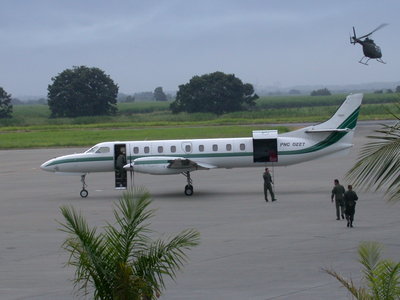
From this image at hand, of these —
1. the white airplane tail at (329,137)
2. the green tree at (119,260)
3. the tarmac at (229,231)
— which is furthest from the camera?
the white airplane tail at (329,137)

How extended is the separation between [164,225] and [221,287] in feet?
28.5

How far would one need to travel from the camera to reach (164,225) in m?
24.7

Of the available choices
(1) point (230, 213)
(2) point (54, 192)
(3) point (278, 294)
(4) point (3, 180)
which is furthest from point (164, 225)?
(4) point (3, 180)

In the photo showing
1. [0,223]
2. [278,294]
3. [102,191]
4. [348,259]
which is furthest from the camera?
[102,191]

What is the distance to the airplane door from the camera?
32688mm

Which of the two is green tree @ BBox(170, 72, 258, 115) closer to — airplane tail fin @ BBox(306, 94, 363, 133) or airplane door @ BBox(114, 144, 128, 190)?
airplane door @ BBox(114, 144, 128, 190)

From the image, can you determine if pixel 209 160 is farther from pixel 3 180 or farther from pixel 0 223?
pixel 3 180

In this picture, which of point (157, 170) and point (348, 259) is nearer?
point (348, 259)

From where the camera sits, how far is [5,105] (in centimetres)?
12556

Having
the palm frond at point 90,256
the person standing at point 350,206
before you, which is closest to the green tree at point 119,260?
the palm frond at point 90,256

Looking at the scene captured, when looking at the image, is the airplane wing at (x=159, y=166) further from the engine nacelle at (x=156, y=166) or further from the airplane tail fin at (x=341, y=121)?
the airplane tail fin at (x=341, y=121)

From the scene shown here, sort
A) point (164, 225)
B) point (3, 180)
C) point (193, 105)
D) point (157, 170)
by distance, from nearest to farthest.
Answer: point (164, 225) < point (157, 170) < point (3, 180) < point (193, 105)

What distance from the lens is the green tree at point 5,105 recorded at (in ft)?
403

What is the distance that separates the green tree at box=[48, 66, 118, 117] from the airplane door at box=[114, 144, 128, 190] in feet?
292
